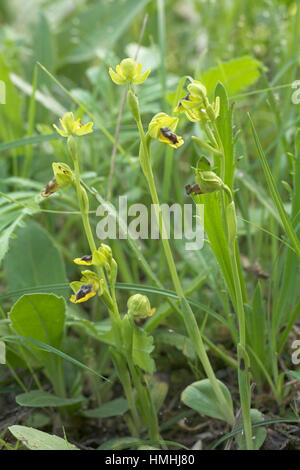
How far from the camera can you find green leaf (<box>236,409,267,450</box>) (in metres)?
0.82

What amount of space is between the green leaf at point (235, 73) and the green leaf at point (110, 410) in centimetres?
71

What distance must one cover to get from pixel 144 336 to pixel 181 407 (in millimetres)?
230

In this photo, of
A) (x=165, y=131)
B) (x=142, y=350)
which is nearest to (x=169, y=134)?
(x=165, y=131)

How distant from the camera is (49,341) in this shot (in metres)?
1.00

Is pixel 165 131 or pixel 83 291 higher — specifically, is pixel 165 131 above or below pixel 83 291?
above

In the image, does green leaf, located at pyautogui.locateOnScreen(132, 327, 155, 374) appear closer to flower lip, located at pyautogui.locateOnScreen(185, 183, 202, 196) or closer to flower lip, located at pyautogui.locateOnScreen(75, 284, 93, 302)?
flower lip, located at pyautogui.locateOnScreen(75, 284, 93, 302)

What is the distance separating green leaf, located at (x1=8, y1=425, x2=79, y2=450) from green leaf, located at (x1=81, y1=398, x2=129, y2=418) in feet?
0.53

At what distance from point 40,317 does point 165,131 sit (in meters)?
0.42

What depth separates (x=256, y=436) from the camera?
0.84 m

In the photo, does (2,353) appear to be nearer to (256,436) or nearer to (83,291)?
(83,291)

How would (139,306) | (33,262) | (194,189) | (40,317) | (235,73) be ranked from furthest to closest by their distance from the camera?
(235,73), (33,262), (40,317), (139,306), (194,189)

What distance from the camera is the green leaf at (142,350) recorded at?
89cm

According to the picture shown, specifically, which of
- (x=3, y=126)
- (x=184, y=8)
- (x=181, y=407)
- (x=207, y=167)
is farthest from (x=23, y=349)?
(x=184, y=8)

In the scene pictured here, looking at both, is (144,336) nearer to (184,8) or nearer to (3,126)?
(3,126)
